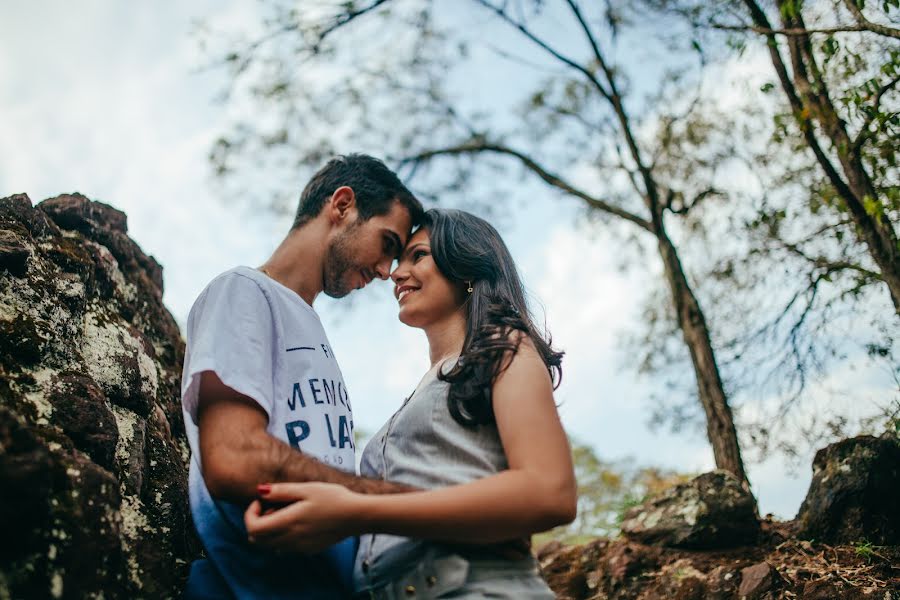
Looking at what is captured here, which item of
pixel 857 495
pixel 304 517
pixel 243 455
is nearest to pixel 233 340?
pixel 243 455

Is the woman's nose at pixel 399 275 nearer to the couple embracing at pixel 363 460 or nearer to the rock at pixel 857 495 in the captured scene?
the couple embracing at pixel 363 460

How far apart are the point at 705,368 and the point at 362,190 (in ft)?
14.7

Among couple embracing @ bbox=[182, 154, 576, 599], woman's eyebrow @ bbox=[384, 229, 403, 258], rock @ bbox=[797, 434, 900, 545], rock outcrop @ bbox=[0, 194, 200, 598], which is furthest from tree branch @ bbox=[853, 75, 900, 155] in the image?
rock outcrop @ bbox=[0, 194, 200, 598]

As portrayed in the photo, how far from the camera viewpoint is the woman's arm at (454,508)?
1627mm

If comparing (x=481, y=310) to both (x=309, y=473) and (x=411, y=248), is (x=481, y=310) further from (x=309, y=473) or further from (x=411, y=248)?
(x=309, y=473)

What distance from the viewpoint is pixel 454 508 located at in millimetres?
Result: 1669

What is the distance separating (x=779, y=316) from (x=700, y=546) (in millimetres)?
3158

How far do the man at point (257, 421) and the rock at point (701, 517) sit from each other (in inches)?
102

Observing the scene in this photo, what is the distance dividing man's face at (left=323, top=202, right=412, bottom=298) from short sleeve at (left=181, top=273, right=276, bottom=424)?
0.75m

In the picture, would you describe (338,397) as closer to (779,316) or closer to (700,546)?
(700,546)

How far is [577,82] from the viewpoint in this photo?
8.93 m

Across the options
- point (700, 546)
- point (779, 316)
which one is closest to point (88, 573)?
point (700, 546)

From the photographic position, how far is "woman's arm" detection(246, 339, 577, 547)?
64.1 inches

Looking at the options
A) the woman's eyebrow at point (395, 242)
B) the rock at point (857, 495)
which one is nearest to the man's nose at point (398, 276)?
the woman's eyebrow at point (395, 242)
